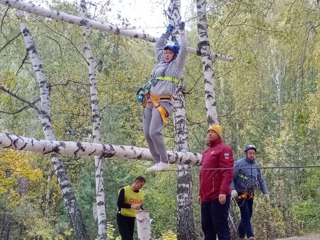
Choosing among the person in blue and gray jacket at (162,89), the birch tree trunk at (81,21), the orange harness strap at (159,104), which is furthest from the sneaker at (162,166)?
the birch tree trunk at (81,21)

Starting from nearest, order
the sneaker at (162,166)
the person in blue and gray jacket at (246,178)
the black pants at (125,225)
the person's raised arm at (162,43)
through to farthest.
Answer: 1. the sneaker at (162,166)
2. the person's raised arm at (162,43)
3. the person in blue and gray jacket at (246,178)
4. the black pants at (125,225)

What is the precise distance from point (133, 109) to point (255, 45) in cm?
623

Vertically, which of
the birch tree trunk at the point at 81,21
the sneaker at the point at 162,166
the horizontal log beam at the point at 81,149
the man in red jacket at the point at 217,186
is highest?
the birch tree trunk at the point at 81,21

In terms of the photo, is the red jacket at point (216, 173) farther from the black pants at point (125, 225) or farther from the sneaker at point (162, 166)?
the black pants at point (125, 225)

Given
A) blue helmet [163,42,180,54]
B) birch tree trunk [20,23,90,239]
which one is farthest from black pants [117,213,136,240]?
birch tree trunk [20,23,90,239]

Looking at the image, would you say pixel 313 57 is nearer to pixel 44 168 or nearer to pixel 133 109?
pixel 133 109

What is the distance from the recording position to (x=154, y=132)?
5.97 meters

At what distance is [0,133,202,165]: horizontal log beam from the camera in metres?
5.54

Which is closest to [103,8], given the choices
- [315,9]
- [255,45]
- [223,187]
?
[255,45]

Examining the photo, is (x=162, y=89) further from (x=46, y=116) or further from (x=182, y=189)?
(x=46, y=116)

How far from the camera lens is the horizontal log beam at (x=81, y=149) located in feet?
18.2

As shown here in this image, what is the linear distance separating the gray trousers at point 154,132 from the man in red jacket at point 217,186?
0.66 metres

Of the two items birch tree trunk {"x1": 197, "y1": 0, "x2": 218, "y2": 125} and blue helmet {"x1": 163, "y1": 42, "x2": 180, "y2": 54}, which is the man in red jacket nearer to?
blue helmet {"x1": 163, "y1": 42, "x2": 180, "y2": 54}

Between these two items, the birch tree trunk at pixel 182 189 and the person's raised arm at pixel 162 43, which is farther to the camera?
the birch tree trunk at pixel 182 189
